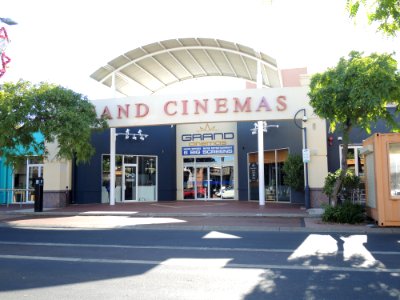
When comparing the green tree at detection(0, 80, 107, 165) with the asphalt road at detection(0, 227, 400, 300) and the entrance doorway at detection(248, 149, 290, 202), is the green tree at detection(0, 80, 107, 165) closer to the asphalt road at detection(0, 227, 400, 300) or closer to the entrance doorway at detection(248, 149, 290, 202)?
the asphalt road at detection(0, 227, 400, 300)

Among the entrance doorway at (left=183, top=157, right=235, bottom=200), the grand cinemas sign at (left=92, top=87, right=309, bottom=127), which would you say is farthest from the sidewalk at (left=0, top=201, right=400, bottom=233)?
the entrance doorway at (left=183, top=157, right=235, bottom=200)

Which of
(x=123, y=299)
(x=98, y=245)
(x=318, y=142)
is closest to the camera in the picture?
(x=123, y=299)

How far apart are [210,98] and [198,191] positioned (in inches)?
347

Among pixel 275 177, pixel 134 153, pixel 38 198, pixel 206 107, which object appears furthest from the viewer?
pixel 134 153

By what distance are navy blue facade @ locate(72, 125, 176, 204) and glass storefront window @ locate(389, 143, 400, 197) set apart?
1585 cm

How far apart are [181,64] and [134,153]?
6.08 m

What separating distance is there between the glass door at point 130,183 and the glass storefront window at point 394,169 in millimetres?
15771

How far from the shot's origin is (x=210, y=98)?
19672mm

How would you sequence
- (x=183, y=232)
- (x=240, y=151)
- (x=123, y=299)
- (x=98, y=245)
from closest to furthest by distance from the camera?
1. (x=123, y=299)
2. (x=98, y=245)
3. (x=183, y=232)
4. (x=240, y=151)

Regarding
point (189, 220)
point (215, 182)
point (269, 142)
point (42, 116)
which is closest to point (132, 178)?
point (215, 182)

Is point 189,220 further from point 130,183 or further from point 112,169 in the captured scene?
point 130,183

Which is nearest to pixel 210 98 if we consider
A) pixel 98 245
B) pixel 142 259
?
pixel 98 245

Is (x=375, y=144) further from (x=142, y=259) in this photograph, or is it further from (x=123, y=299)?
(x=123, y=299)

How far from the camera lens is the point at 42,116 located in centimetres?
1723
